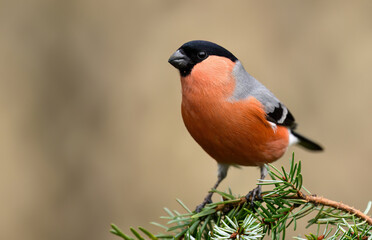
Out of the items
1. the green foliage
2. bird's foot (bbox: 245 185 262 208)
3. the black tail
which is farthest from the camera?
the black tail

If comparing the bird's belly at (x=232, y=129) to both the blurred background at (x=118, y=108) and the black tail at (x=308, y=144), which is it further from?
the blurred background at (x=118, y=108)

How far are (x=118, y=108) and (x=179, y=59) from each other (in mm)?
1992

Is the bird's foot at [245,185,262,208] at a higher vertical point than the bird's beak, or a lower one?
lower

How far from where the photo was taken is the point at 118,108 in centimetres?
450

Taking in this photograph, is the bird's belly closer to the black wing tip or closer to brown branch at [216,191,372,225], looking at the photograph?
brown branch at [216,191,372,225]

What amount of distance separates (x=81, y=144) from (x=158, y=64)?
1.10 metres

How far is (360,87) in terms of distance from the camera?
470 cm

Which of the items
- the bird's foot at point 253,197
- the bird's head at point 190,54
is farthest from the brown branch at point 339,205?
the bird's head at point 190,54

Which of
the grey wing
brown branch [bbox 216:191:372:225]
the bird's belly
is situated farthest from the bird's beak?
brown branch [bbox 216:191:372:225]

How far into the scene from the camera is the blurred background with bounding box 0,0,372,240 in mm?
4414

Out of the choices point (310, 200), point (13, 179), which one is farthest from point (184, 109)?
point (13, 179)

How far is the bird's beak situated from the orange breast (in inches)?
3.5

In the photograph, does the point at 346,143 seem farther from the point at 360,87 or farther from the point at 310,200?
the point at 310,200

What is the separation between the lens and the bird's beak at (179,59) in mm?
2617
